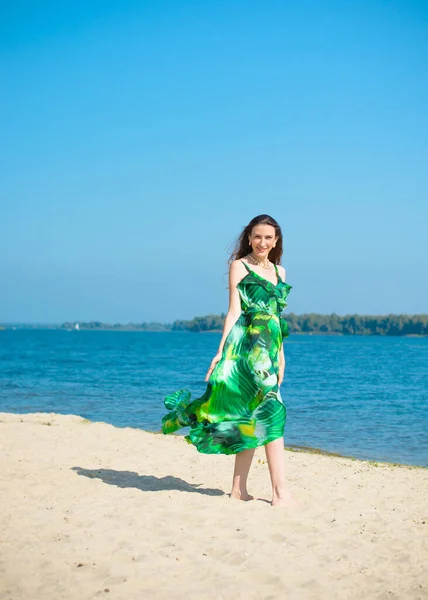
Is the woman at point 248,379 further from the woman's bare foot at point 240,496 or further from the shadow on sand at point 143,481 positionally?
the shadow on sand at point 143,481

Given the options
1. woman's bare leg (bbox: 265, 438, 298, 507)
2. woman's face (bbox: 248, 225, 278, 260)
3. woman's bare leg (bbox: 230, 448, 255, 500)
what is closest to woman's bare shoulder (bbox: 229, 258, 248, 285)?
woman's face (bbox: 248, 225, 278, 260)

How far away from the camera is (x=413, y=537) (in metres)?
5.68

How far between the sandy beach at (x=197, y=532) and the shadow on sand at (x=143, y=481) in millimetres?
13

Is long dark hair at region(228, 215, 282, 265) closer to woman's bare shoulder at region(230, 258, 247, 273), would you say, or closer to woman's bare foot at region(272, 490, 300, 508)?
woman's bare shoulder at region(230, 258, 247, 273)

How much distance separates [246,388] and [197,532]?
1413 millimetres

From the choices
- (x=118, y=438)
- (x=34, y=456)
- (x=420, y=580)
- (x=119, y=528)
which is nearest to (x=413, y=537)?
(x=420, y=580)

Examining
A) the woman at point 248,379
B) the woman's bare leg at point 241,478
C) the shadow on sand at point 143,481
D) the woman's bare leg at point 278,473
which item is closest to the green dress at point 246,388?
the woman at point 248,379

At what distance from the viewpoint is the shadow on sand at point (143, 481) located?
7336 millimetres

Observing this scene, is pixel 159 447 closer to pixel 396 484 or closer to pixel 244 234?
pixel 396 484

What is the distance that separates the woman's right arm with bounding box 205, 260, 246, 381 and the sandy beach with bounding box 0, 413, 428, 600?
56.8 inches

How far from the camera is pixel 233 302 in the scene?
650cm

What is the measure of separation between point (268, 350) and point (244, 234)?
46.8 inches

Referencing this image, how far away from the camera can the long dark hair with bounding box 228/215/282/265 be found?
6.70 metres

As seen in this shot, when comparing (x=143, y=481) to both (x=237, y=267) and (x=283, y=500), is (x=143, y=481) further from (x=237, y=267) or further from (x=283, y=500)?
(x=237, y=267)
